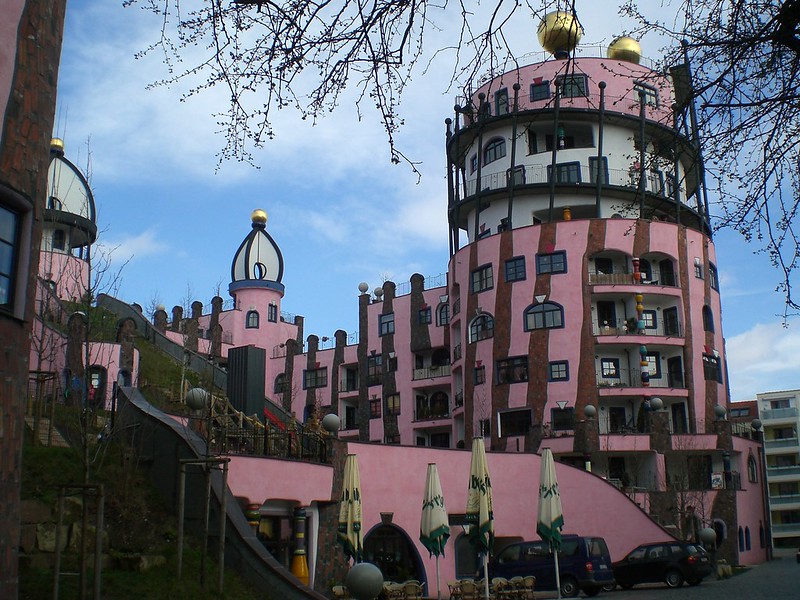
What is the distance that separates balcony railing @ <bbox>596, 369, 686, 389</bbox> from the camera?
39.5m

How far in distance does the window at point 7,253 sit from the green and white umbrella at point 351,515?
10578 mm

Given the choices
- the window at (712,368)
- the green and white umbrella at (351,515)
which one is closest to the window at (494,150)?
the window at (712,368)

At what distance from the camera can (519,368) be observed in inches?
1563

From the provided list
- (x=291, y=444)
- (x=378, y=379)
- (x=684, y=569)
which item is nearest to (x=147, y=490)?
(x=291, y=444)

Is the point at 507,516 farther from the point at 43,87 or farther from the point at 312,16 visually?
the point at 312,16

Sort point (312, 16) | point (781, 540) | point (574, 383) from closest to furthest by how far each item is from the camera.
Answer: point (312, 16) → point (574, 383) → point (781, 540)

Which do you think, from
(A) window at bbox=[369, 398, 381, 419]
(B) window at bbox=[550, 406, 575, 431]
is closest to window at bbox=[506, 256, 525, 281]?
(B) window at bbox=[550, 406, 575, 431]

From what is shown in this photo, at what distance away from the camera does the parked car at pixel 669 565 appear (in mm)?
24641

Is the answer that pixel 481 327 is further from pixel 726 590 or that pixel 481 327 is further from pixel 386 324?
pixel 726 590

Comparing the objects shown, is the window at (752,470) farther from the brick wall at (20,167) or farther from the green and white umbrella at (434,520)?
the brick wall at (20,167)

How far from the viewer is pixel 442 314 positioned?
47844mm

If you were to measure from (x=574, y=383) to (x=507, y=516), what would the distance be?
43.4 ft

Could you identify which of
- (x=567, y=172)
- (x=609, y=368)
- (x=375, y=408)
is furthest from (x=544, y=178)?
(x=375, y=408)

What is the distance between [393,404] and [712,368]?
1665 cm
